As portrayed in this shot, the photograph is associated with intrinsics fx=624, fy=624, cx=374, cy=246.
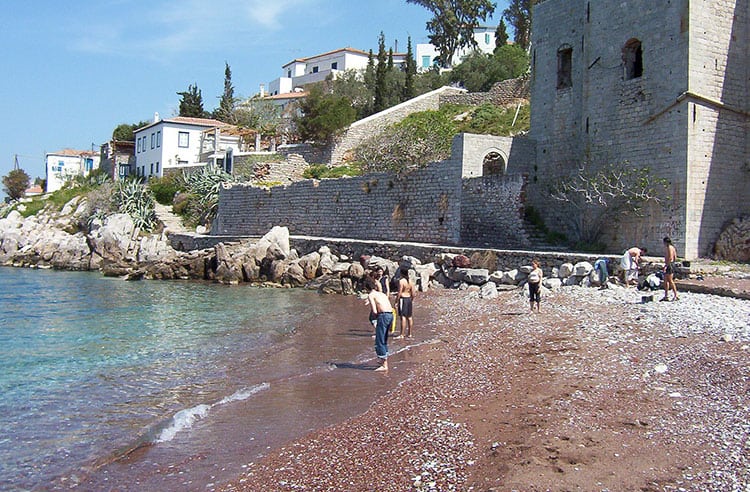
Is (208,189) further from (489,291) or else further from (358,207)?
(489,291)

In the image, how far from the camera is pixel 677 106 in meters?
16.9

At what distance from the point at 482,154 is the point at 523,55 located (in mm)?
24844

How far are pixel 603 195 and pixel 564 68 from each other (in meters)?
5.94

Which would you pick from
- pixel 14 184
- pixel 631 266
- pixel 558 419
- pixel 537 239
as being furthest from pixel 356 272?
pixel 14 184

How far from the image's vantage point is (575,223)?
2038 centimetres

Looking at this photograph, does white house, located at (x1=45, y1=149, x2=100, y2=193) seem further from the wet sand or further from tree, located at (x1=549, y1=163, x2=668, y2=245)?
the wet sand

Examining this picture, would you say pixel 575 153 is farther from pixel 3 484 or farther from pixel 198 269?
pixel 3 484

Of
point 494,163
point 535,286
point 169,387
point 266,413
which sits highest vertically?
point 494,163

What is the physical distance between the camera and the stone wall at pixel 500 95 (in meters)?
38.3

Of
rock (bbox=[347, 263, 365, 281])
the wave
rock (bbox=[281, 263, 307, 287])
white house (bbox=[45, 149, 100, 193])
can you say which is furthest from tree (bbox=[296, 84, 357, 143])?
white house (bbox=[45, 149, 100, 193])

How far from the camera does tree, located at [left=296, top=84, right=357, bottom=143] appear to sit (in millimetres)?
36156

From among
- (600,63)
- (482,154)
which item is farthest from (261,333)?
(600,63)

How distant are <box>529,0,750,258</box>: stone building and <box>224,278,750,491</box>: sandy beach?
666cm

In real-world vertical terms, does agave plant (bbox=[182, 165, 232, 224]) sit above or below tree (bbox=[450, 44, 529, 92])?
below
